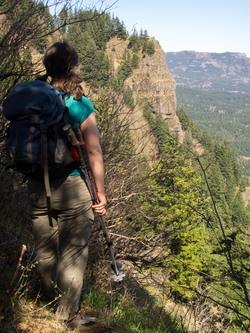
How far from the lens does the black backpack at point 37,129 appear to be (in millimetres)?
1757

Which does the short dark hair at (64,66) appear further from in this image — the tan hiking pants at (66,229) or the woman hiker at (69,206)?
the tan hiking pants at (66,229)

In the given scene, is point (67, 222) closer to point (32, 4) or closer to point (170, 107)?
point (32, 4)

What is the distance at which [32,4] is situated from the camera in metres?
3.16

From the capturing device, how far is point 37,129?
5.79 feet

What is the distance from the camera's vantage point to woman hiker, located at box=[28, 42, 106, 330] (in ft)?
6.52

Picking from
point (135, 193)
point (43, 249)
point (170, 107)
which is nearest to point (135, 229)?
point (135, 193)

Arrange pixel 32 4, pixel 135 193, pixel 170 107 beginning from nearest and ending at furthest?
pixel 32 4 → pixel 135 193 → pixel 170 107

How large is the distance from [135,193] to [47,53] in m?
2.48

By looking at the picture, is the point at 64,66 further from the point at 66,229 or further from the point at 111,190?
the point at 111,190

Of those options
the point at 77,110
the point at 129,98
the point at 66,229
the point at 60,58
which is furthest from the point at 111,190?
the point at 60,58

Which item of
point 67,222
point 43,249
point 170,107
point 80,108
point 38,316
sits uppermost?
point 80,108

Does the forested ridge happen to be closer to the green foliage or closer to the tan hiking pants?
the green foliage

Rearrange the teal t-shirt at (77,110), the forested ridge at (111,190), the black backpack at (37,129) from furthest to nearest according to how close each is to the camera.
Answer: the forested ridge at (111,190) < the teal t-shirt at (77,110) < the black backpack at (37,129)

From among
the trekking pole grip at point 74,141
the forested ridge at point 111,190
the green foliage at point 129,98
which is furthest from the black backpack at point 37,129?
the green foliage at point 129,98
